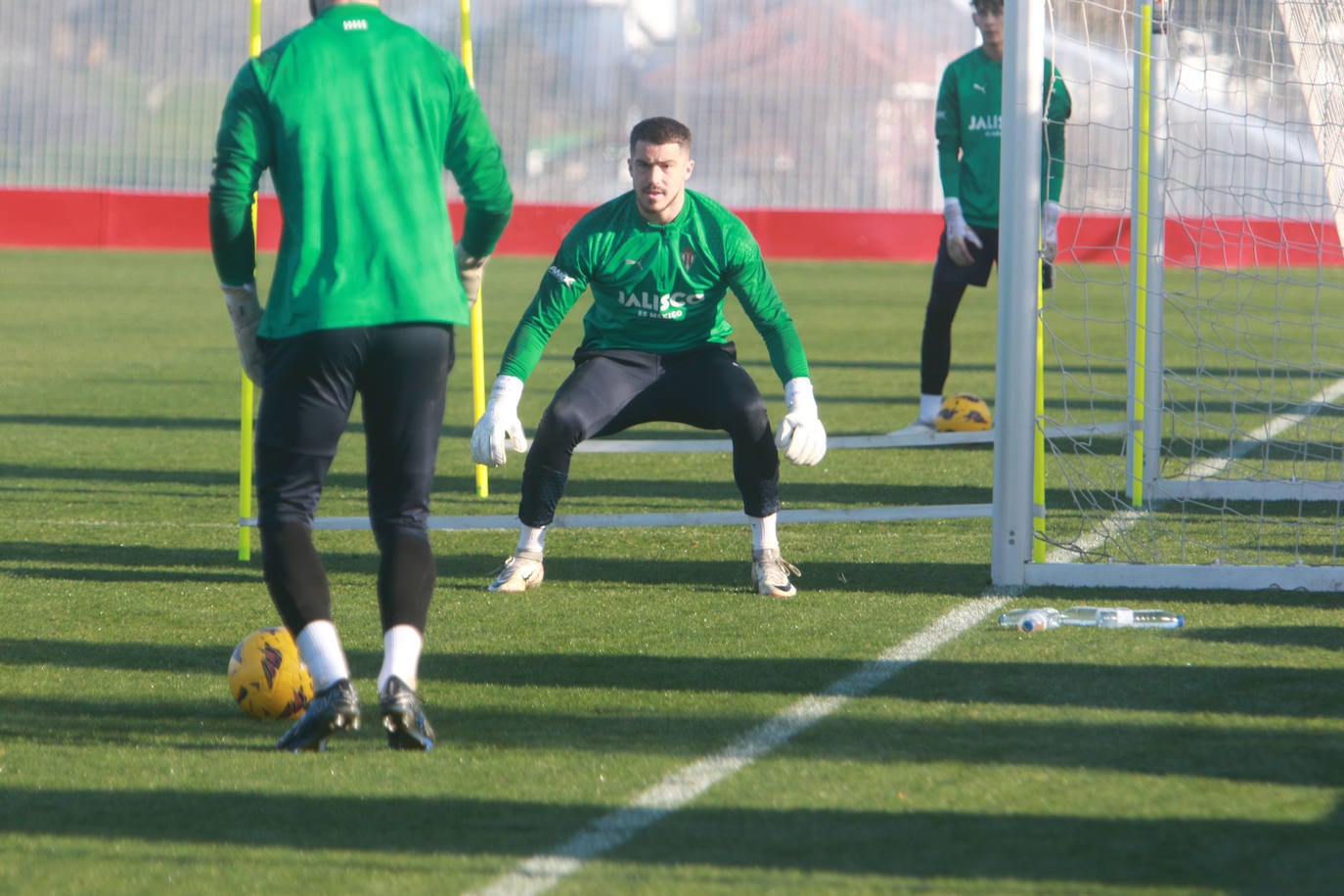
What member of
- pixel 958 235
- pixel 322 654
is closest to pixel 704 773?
pixel 322 654

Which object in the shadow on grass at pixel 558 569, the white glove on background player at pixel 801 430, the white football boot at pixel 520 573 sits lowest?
the shadow on grass at pixel 558 569

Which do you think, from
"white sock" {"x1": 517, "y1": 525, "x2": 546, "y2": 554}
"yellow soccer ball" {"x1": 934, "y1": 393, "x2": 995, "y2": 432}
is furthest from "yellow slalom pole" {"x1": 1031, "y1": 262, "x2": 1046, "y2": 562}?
"yellow soccer ball" {"x1": 934, "y1": 393, "x2": 995, "y2": 432}

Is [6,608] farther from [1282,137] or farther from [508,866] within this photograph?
[1282,137]

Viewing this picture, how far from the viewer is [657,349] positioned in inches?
220

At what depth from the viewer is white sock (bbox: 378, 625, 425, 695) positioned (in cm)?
367

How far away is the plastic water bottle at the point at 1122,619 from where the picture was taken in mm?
4840

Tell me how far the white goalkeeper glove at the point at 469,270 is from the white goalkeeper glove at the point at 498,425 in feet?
3.86

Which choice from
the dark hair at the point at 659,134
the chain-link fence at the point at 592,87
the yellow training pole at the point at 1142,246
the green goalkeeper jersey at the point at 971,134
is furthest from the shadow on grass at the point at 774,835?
the chain-link fence at the point at 592,87

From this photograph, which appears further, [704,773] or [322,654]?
[322,654]

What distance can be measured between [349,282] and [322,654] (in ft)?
2.65

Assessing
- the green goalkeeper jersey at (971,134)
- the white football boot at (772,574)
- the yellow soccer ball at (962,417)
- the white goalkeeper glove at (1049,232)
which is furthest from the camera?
the yellow soccer ball at (962,417)

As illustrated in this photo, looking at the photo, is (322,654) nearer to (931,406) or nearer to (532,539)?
(532,539)

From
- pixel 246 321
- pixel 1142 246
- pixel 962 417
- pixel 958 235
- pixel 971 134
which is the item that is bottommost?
pixel 962 417

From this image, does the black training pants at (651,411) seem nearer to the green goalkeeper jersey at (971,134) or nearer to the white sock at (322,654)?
the white sock at (322,654)
